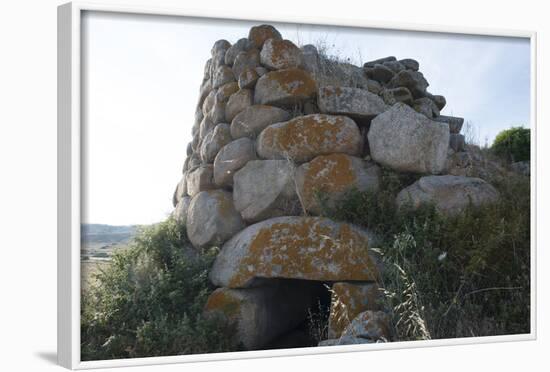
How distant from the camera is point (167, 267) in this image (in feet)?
21.7

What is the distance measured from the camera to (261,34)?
22.6 feet

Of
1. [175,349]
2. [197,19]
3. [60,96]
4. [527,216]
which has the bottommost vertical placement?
[175,349]

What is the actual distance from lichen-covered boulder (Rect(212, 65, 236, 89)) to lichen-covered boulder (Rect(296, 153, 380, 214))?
1.25 metres

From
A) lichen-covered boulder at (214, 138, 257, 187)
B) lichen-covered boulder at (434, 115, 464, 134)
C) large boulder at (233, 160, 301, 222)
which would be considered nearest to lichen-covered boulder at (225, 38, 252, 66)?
lichen-covered boulder at (214, 138, 257, 187)

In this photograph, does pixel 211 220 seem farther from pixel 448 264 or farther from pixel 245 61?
pixel 448 264

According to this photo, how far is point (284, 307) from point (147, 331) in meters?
1.56

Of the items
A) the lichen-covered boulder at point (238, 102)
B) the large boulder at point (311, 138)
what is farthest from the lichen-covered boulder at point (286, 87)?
the large boulder at point (311, 138)

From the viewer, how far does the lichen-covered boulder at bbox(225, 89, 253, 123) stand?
23.3ft

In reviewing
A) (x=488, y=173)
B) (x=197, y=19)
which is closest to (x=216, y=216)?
(x=197, y=19)

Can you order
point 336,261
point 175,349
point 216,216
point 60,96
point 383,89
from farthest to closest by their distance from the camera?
point 383,89
point 216,216
point 336,261
point 175,349
point 60,96

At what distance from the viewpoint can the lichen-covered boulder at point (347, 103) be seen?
6.86 meters

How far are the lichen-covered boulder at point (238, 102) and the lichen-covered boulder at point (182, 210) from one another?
970 mm

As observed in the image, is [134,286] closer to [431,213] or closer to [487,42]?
[431,213]

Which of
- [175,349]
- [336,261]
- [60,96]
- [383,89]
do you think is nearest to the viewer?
[60,96]
